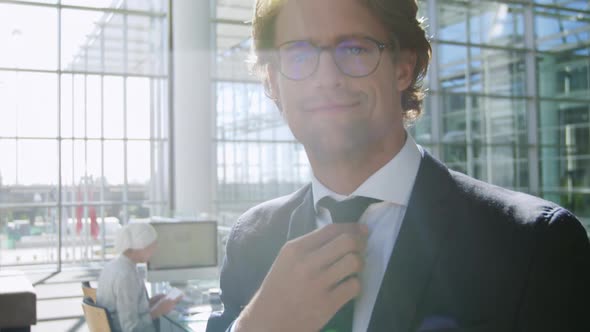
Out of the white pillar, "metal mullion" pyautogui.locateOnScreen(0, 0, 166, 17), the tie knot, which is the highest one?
"metal mullion" pyautogui.locateOnScreen(0, 0, 166, 17)

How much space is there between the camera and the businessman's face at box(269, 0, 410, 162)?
1.60 ft

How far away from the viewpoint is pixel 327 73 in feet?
1.62

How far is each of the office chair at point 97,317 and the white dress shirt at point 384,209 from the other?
2.80 meters

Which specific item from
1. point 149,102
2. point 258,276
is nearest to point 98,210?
point 149,102

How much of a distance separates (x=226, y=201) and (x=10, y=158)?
9.37 ft

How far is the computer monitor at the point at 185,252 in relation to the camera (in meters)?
4.06

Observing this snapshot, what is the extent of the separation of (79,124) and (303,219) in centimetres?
847

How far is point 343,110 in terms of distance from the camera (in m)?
0.48

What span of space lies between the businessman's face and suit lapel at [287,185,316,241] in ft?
0.26

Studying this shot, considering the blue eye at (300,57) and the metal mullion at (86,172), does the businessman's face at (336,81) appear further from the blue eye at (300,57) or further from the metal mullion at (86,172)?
the metal mullion at (86,172)

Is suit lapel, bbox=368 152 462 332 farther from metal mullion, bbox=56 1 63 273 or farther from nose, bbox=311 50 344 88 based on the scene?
metal mullion, bbox=56 1 63 273

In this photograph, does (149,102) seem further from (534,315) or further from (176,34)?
(534,315)

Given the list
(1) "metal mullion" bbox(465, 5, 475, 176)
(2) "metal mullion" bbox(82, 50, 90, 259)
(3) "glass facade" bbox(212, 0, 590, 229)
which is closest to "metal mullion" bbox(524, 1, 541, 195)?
(3) "glass facade" bbox(212, 0, 590, 229)

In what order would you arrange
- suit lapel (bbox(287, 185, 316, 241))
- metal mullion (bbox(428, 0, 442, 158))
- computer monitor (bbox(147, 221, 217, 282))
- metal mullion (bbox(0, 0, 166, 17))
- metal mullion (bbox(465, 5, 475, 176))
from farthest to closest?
metal mullion (bbox(465, 5, 475, 176))
metal mullion (bbox(428, 0, 442, 158))
metal mullion (bbox(0, 0, 166, 17))
computer monitor (bbox(147, 221, 217, 282))
suit lapel (bbox(287, 185, 316, 241))
